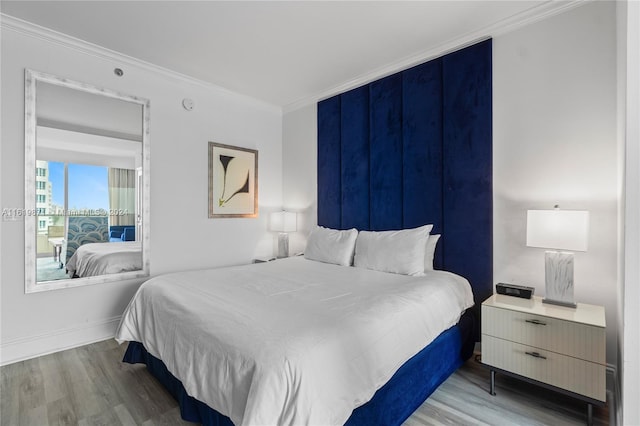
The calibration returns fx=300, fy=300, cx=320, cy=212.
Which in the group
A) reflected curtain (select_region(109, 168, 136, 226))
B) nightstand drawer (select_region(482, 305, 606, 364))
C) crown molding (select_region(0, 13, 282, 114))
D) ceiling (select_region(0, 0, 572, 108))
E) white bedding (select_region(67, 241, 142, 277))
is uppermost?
ceiling (select_region(0, 0, 572, 108))

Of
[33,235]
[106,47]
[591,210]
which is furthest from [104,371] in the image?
[591,210]

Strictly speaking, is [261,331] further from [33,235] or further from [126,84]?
[126,84]

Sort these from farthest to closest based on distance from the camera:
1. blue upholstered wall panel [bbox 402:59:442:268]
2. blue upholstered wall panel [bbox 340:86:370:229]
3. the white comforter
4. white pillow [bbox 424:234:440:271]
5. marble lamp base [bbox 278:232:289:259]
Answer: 1. marble lamp base [bbox 278:232:289:259]
2. blue upholstered wall panel [bbox 340:86:370:229]
3. blue upholstered wall panel [bbox 402:59:442:268]
4. white pillow [bbox 424:234:440:271]
5. the white comforter

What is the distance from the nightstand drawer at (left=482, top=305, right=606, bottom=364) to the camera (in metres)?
1.70

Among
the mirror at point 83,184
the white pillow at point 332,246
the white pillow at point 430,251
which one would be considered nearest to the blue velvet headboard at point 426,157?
the white pillow at point 430,251

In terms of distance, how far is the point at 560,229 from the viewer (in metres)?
1.93

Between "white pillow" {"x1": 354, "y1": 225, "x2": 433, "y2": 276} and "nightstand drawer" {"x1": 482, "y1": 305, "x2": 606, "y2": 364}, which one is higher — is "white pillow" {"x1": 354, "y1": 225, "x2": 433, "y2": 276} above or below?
above

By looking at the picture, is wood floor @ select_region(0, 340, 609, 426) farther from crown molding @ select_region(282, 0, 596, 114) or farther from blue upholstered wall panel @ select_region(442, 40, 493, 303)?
crown molding @ select_region(282, 0, 596, 114)

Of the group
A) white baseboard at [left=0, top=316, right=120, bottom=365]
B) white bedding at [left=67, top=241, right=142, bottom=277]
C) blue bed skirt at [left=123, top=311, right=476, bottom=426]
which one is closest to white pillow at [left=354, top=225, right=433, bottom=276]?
blue bed skirt at [left=123, top=311, right=476, bottom=426]

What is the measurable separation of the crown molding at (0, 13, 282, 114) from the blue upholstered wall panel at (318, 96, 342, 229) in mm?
1299

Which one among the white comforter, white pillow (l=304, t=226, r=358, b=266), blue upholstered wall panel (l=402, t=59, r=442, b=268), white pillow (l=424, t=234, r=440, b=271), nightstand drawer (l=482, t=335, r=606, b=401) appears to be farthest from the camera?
white pillow (l=304, t=226, r=358, b=266)

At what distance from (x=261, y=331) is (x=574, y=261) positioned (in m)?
2.24

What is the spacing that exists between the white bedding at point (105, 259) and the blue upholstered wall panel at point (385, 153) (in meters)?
2.55

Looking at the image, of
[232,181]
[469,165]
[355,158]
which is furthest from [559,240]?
[232,181]
